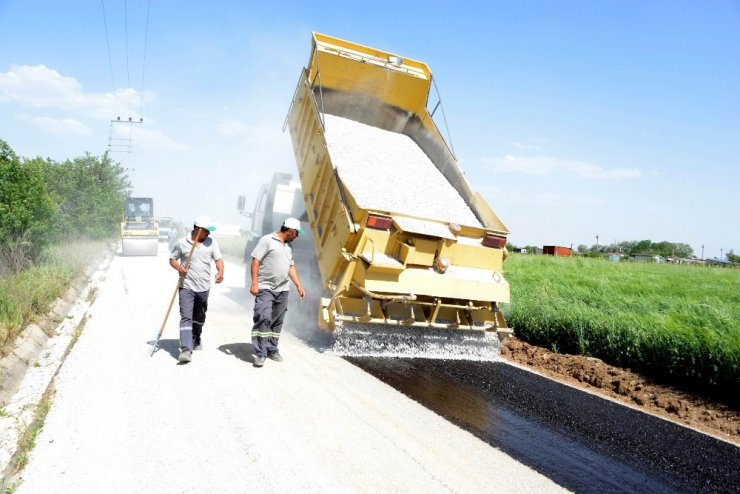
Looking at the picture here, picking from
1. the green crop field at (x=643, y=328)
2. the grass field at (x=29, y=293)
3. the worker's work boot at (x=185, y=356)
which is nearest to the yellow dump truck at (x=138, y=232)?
the grass field at (x=29, y=293)

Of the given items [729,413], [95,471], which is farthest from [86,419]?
[729,413]

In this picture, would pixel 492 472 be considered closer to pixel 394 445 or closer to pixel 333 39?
pixel 394 445

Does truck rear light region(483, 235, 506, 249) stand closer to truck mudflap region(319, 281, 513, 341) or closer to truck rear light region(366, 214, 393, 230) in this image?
truck mudflap region(319, 281, 513, 341)

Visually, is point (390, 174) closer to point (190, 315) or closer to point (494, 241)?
point (494, 241)

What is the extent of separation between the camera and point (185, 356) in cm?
552

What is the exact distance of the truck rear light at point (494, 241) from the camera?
279 inches

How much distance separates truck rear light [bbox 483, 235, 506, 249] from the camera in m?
7.10

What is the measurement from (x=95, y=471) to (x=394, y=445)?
6.30ft

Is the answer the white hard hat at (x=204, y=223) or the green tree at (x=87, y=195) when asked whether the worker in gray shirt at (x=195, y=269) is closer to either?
the white hard hat at (x=204, y=223)

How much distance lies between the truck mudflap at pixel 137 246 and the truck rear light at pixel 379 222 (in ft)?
64.7

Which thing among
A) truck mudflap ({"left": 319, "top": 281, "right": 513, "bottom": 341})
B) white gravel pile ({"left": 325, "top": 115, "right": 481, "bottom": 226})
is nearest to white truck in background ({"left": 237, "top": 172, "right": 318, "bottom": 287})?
white gravel pile ({"left": 325, "top": 115, "right": 481, "bottom": 226})

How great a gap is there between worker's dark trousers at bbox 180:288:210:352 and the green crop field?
524cm

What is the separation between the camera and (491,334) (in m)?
7.27

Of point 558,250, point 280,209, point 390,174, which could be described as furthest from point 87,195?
point 558,250
